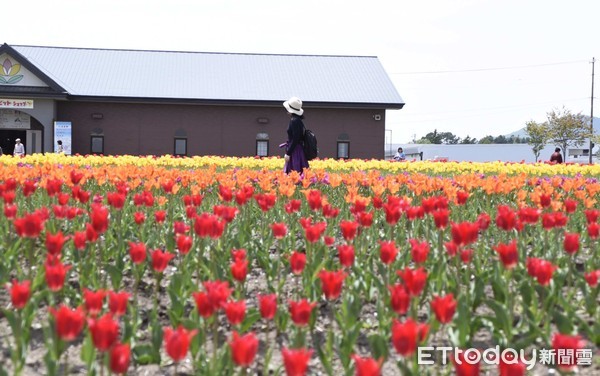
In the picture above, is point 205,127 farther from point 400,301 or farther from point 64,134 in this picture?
point 400,301

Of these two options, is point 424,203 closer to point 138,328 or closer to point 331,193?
point 138,328

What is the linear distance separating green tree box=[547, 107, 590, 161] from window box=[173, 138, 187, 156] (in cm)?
4630

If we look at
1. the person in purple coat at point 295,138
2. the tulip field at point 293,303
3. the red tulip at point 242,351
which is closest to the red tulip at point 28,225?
the tulip field at point 293,303

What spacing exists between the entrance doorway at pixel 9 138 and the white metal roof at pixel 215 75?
12.2 feet

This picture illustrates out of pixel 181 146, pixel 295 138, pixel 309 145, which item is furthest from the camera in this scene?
pixel 181 146

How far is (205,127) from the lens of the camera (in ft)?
112

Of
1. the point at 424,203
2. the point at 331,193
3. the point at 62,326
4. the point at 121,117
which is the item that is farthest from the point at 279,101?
the point at 62,326

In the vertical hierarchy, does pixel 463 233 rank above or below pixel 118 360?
above

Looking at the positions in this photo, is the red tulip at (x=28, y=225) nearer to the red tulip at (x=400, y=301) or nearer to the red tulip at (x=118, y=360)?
the red tulip at (x=118, y=360)

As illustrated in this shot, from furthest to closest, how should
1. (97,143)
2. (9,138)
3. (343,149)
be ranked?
1. (9,138)
2. (343,149)
3. (97,143)

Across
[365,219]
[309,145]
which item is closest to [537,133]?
[309,145]

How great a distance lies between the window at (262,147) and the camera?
3441 cm

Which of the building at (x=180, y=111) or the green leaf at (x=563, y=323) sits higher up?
the building at (x=180, y=111)

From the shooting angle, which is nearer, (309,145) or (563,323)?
(563,323)
